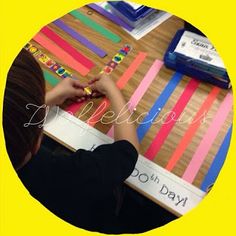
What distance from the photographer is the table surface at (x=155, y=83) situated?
91 cm

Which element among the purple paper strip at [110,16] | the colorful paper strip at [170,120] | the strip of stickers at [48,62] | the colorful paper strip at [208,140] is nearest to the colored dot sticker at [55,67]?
the strip of stickers at [48,62]

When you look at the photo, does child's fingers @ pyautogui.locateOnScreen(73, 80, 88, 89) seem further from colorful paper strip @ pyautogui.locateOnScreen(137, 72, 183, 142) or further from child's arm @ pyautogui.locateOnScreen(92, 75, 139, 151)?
colorful paper strip @ pyautogui.locateOnScreen(137, 72, 183, 142)

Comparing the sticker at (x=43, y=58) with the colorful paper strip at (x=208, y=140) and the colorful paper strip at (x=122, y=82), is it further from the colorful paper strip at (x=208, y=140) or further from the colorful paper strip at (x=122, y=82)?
the colorful paper strip at (x=208, y=140)

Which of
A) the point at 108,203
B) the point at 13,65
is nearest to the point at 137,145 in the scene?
the point at 108,203

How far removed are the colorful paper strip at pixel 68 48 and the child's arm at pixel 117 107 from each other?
0.24ft

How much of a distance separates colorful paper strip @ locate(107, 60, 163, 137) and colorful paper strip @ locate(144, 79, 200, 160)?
0.31 feet

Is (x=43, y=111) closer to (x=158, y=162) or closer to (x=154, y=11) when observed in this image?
(x=158, y=162)

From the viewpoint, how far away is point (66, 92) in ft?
3.21

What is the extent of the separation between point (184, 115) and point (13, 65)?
45 centimetres

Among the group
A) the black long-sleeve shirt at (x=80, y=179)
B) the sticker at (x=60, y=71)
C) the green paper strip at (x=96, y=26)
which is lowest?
the black long-sleeve shirt at (x=80, y=179)

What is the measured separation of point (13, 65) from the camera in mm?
877

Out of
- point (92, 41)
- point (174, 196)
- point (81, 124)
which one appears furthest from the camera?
point (92, 41)

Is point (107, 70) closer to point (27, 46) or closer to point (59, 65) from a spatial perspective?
point (59, 65)

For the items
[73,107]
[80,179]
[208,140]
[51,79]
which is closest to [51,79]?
[51,79]
